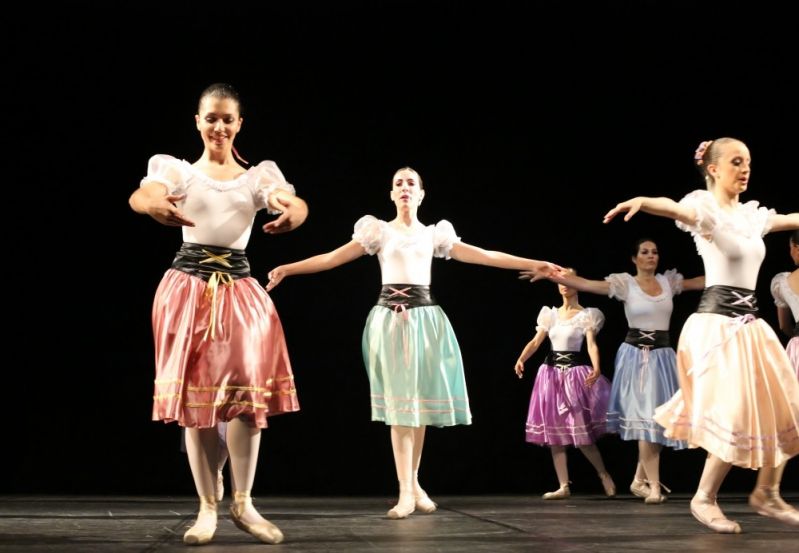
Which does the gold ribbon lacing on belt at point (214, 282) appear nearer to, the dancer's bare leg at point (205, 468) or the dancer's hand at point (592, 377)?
the dancer's bare leg at point (205, 468)

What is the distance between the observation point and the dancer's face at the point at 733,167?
3768 millimetres

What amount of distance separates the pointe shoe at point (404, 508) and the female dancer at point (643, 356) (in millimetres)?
1562

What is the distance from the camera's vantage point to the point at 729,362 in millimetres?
3592

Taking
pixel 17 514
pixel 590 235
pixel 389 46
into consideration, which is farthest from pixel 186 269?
pixel 590 235

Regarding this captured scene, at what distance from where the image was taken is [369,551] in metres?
2.93

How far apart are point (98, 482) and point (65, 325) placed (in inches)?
36.1

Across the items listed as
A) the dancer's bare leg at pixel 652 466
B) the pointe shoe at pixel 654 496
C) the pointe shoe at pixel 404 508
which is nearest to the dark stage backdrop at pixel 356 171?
the dancer's bare leg at pixel 652 466

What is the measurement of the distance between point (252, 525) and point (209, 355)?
0.55m

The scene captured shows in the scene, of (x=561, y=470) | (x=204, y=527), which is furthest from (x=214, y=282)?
(x=561, y=470)

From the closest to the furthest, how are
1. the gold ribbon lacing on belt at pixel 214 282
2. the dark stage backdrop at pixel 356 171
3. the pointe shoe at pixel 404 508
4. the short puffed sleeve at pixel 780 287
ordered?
the gold ribbon lacing on belt at pixel 214 282
the pointe shoe at pixel 404 508
the short puffed sleeve at pixel 780 287
the dark stage backdrop at pixel 356 171

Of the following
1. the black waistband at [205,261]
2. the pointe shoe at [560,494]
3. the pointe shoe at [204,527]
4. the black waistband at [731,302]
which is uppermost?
the black waistband at [205,261]

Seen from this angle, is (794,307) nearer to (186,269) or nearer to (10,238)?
(186,269)

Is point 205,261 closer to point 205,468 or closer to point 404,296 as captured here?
point 205,468

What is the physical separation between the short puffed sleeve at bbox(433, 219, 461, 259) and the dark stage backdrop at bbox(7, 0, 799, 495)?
1504 millimetres
